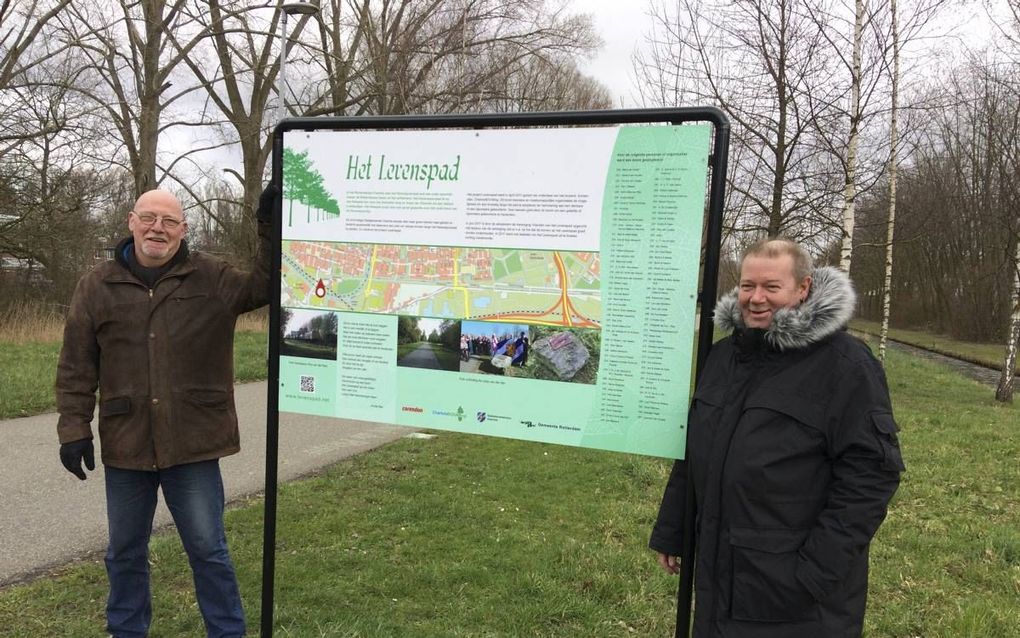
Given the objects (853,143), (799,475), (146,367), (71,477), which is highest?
(853,143)

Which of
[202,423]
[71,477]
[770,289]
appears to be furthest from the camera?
[71,477]

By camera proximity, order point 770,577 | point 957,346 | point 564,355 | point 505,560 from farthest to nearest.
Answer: point 957,346 < point 505,560 < point 564,355 < point 770,577

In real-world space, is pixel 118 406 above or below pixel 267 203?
below

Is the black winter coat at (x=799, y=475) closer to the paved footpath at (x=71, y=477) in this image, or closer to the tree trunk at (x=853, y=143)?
the paved footpath at (x=71, y=477)

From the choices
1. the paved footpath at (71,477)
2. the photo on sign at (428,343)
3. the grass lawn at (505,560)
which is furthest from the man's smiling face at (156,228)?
the paved footpath at (71,477)

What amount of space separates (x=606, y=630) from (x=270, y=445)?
188 centimetres

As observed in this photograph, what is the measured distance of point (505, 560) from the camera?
4035 mm

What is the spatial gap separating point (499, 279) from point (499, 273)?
0.02m

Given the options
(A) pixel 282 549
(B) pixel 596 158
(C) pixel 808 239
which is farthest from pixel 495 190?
(C) pixel 808 239

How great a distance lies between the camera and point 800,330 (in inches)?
77.4

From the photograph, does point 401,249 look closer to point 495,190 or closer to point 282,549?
point 495,190

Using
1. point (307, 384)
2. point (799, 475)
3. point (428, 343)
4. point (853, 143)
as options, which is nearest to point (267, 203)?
point (307, 384)

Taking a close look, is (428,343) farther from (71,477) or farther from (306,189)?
(71,477)

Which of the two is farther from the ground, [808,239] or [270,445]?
[808,239]
